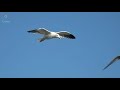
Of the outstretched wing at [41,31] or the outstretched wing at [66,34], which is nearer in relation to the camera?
the outstretched wing at [41,31]

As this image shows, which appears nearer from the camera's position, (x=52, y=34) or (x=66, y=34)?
(x=66, y=34)

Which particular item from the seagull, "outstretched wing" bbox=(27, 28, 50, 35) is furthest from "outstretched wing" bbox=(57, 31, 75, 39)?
"outstretched wing" bbox=(27, 28, 50, 35)

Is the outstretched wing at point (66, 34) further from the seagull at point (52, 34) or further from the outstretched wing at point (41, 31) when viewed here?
the outstretched wing at point (41, 31)

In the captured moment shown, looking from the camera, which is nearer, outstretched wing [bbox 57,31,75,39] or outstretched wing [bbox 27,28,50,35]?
outstretched wing [bbox 27,28,50,35]

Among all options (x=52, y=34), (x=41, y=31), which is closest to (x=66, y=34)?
(x=52, y=34)

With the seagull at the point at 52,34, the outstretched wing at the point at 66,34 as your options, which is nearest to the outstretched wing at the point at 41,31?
the seagull at the point at 52,34

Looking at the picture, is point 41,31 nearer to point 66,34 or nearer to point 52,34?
point 52,34

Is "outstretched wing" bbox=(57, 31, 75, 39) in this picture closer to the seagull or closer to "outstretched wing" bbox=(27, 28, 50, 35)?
the seagull
